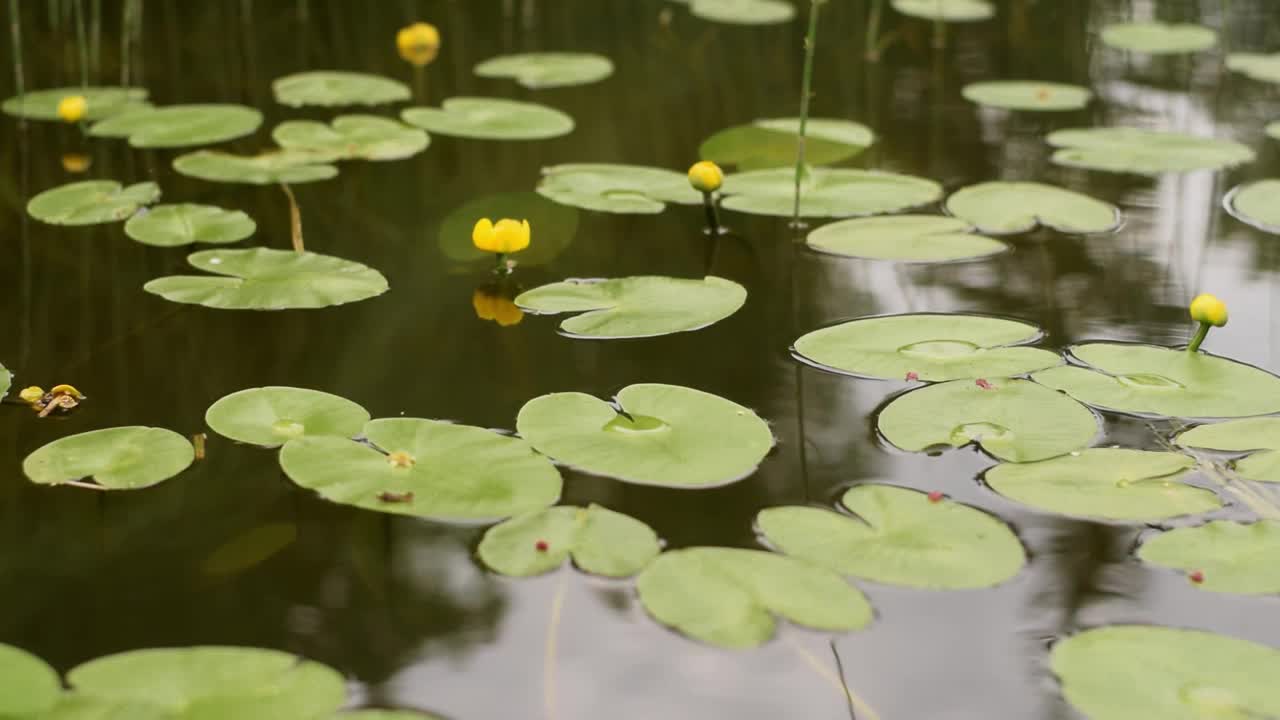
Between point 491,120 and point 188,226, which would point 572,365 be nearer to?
point 188,226

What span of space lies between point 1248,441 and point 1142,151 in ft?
3.74

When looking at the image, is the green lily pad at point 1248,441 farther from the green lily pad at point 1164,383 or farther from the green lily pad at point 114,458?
the green lily pad at point 114,458

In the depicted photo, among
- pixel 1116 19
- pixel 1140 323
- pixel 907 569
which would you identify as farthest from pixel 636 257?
pixel 1116 19

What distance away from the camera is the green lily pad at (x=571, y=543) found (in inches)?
45.9

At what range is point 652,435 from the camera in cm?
137

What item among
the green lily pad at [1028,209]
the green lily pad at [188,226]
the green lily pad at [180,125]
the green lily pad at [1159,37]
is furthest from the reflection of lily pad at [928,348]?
the green lily pad at [1159,37]

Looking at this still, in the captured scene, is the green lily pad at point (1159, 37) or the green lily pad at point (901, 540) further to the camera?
the green lily pad at point (1159, 37)

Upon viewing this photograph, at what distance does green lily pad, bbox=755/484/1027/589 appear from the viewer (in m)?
1.15

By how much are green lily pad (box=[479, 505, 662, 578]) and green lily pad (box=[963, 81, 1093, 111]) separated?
71.0 inches

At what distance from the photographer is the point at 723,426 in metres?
1.39

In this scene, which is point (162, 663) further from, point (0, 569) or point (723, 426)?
point (723, 426)

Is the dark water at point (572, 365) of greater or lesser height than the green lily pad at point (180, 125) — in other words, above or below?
below

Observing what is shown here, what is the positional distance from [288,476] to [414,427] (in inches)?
5.6

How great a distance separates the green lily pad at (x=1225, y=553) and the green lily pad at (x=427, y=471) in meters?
0.58
